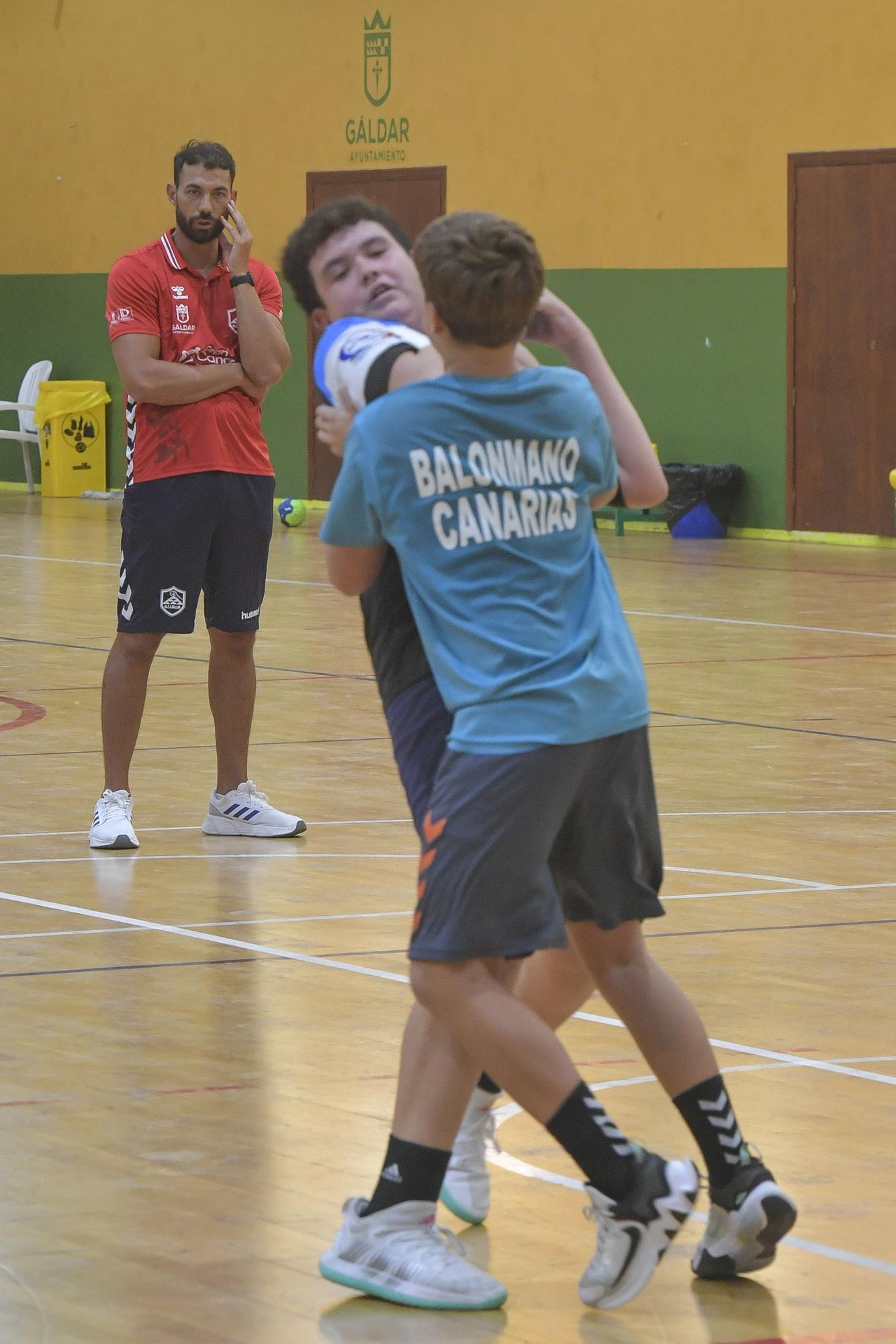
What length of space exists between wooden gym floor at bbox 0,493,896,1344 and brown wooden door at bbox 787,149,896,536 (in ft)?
24.7

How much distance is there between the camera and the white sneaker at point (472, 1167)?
3.56m

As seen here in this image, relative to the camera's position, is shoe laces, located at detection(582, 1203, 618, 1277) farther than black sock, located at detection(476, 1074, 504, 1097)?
No

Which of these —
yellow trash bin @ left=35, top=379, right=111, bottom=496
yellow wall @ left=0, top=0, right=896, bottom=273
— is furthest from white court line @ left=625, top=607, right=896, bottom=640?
yellow trash bin @ left=35, top=379, right=111, bottom=496

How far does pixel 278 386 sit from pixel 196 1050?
1686cm

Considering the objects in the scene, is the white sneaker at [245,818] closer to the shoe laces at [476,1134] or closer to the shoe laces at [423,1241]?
the shoe laces at [476,1134]

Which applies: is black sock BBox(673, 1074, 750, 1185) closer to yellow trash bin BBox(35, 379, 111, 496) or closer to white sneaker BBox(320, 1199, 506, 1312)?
white sneaker BBox(320, 1199, 506, 1312)

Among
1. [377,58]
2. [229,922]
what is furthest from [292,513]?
[229,922]

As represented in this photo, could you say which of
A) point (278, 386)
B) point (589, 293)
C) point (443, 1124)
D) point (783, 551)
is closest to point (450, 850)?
point (443, 1124)

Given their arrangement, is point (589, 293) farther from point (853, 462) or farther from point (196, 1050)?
point (196, 1050)

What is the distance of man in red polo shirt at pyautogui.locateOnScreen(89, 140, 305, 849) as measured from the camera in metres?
6.60

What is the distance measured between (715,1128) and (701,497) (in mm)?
14744

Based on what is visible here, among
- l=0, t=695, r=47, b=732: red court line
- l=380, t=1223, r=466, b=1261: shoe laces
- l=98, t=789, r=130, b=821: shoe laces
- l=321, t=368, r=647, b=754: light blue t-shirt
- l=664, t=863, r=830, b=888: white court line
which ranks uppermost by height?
l=321, t=368, r=647, b=754: light blue t-shirt

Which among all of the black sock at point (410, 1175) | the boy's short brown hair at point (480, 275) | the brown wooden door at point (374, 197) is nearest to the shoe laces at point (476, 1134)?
the black sock at point (410, 1175)

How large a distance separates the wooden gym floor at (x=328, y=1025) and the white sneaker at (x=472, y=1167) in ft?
0.14
